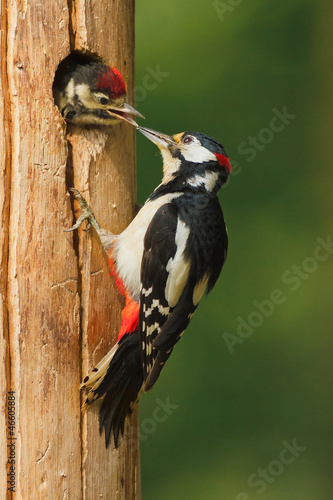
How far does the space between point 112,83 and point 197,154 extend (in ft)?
1.47

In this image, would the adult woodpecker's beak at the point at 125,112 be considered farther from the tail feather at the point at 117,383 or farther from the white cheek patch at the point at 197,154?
the tail feather at the point at 117,383

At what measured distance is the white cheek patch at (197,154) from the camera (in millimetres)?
2742

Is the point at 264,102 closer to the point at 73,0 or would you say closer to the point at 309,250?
the point at 309,250

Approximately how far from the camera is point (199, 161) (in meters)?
2.75

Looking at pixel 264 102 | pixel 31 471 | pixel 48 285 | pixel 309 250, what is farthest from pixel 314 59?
pixel 31 471

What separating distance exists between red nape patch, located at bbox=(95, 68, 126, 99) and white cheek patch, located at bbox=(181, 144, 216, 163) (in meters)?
0.36

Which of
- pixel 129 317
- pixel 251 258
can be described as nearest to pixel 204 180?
pixel 129 317

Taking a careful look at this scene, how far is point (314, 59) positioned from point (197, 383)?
247cm

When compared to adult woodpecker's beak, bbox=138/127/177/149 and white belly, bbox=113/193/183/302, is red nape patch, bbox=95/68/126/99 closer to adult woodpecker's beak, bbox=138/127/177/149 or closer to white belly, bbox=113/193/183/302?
adult woodpecker's beak, bbox=138/127/177/149

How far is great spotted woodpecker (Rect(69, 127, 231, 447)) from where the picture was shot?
243 cm

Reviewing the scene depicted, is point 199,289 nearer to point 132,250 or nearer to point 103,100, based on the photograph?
point 132,250

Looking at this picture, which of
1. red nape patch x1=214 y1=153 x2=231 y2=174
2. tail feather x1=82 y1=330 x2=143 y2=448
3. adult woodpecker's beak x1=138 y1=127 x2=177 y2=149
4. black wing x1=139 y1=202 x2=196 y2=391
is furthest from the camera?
adult woodpecker's beak x1=138 y1=127 x2=177 y2=149

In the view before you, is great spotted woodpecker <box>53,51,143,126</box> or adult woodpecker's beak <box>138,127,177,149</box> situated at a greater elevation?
great spotted woodpecker <box>53,51,143,126</box>

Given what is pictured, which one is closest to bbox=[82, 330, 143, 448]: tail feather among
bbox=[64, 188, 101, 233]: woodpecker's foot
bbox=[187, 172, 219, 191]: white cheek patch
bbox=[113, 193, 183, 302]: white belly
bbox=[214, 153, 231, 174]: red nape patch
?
bbox=[113, 193, 183, 302]: white belly
